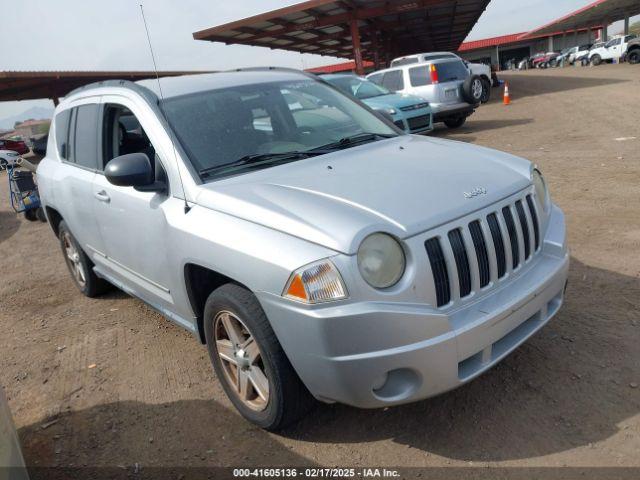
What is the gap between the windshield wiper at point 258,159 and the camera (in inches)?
118

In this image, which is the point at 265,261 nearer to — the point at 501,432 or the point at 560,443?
the point at 501,432

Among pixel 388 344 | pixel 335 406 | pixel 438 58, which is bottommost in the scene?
pixel 335 406

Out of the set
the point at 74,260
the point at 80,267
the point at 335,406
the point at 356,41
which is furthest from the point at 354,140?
the point at 356,41

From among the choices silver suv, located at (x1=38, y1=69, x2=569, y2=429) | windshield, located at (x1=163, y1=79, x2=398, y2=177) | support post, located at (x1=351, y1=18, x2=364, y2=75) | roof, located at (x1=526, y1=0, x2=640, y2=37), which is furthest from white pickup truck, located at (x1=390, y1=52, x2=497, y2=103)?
roof, located at (x1=526, y1=0, x2=640, y2=37)

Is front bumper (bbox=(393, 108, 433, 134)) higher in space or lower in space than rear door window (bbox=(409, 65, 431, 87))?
lower

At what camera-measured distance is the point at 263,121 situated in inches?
136

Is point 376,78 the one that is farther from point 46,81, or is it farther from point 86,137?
point 46,81

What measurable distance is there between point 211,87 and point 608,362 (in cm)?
294

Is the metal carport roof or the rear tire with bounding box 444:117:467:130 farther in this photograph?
the metal carport roof

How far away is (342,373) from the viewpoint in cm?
226

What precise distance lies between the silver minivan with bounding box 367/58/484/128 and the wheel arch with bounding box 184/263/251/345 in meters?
11.0

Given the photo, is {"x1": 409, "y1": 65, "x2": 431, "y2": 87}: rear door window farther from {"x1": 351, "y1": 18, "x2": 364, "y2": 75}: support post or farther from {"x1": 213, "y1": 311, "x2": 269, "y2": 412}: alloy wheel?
{"x1": 213, "y1": 311, "x2": 269, "y2": 412}: alloy wheel

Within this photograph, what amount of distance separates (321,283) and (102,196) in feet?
7.19

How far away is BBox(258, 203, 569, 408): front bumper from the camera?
221 cm
